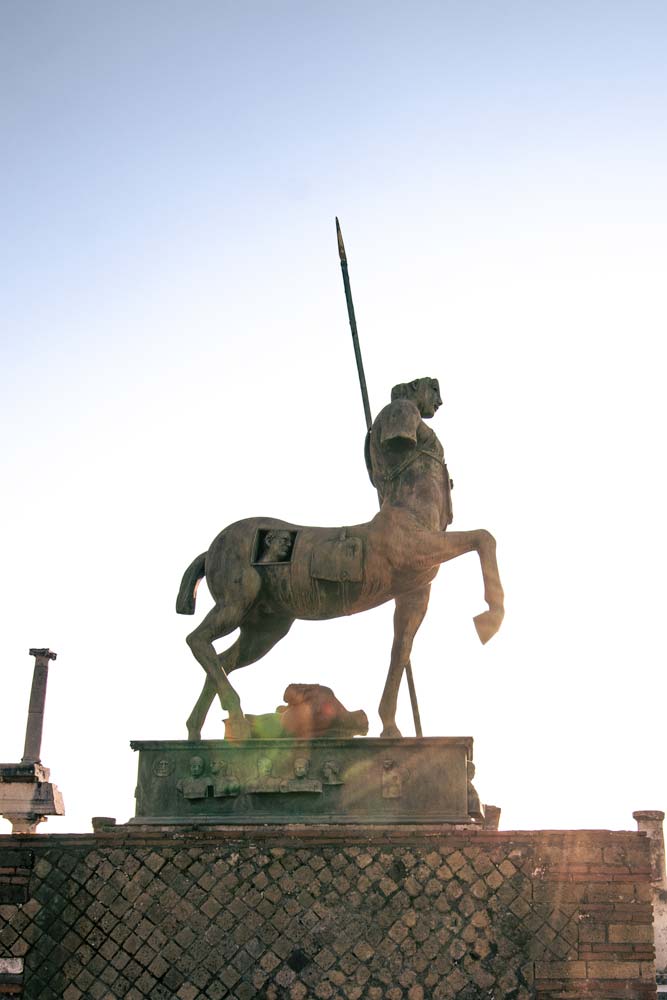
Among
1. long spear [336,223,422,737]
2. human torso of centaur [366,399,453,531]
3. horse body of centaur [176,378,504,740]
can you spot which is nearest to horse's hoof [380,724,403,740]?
horse body of centaur [176,378,504,740]

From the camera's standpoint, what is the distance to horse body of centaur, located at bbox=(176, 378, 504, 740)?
9641 millimetres

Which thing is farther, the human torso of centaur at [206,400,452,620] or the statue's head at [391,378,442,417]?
the statue's head at [391,378,442,417]

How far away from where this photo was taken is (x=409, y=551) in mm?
9609

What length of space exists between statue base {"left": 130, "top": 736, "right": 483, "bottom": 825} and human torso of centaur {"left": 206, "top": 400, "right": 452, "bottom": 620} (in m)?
1.17

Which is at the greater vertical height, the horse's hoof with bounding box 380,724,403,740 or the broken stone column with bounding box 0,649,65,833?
the broken stone column with bounding box 0,649,65,833

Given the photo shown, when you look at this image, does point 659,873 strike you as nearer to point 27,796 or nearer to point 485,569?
point 27,796

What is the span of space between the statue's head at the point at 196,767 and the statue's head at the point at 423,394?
10.9ft

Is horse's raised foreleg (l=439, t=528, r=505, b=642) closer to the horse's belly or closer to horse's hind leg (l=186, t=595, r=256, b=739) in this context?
the horse's belly

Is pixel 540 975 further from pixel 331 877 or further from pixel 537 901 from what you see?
pixel 331 877

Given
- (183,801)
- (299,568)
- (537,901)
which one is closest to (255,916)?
(183,801)

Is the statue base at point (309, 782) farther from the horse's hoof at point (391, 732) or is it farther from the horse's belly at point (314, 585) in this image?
the horse's belly at point (314, 585)

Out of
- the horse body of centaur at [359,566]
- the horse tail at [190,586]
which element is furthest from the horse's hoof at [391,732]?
the horse tail at [190,586]

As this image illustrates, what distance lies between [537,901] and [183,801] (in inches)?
105

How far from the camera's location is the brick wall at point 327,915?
26.9 ft
